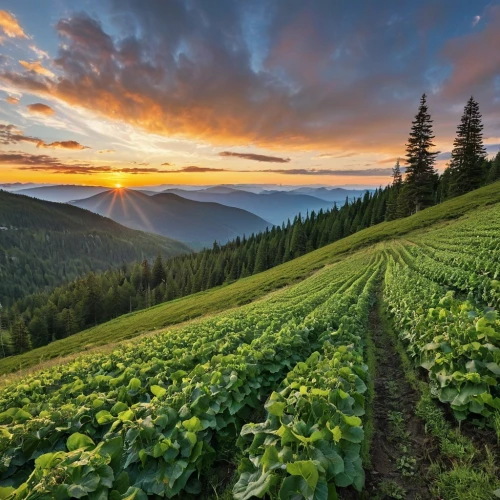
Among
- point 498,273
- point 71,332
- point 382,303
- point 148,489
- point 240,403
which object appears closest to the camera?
point 148,489

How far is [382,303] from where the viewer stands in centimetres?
1747

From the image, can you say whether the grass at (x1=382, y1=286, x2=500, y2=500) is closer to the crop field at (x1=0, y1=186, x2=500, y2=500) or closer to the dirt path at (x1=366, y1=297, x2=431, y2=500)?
the crop field at (x1=0, y1=186, x2=500, y2=500)

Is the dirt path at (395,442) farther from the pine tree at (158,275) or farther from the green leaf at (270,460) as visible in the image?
the pine tree at (158,275)

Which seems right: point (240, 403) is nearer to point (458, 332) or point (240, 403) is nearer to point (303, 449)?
point (303, 449)

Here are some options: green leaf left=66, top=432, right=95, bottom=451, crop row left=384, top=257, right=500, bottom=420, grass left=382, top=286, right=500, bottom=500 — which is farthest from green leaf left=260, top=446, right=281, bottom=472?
crop row left=384, top=257, right=500, bottom=420

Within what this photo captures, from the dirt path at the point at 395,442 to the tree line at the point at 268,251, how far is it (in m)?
67.8

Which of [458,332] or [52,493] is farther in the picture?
[458,332]

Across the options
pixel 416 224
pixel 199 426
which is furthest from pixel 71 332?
pixel 199 426

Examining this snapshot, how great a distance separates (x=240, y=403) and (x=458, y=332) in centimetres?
504

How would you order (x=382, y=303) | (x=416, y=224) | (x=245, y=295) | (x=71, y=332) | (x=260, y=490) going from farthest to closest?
(x=71, y=332) → (x=416, y=224) → (x=245, y=295) → (x=382, y=303) → (x=260, y=490)

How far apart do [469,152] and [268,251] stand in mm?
63976

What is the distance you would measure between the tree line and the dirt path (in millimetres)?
67772

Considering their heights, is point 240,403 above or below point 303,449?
below

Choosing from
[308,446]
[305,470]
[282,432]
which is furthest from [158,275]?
[305,470]
